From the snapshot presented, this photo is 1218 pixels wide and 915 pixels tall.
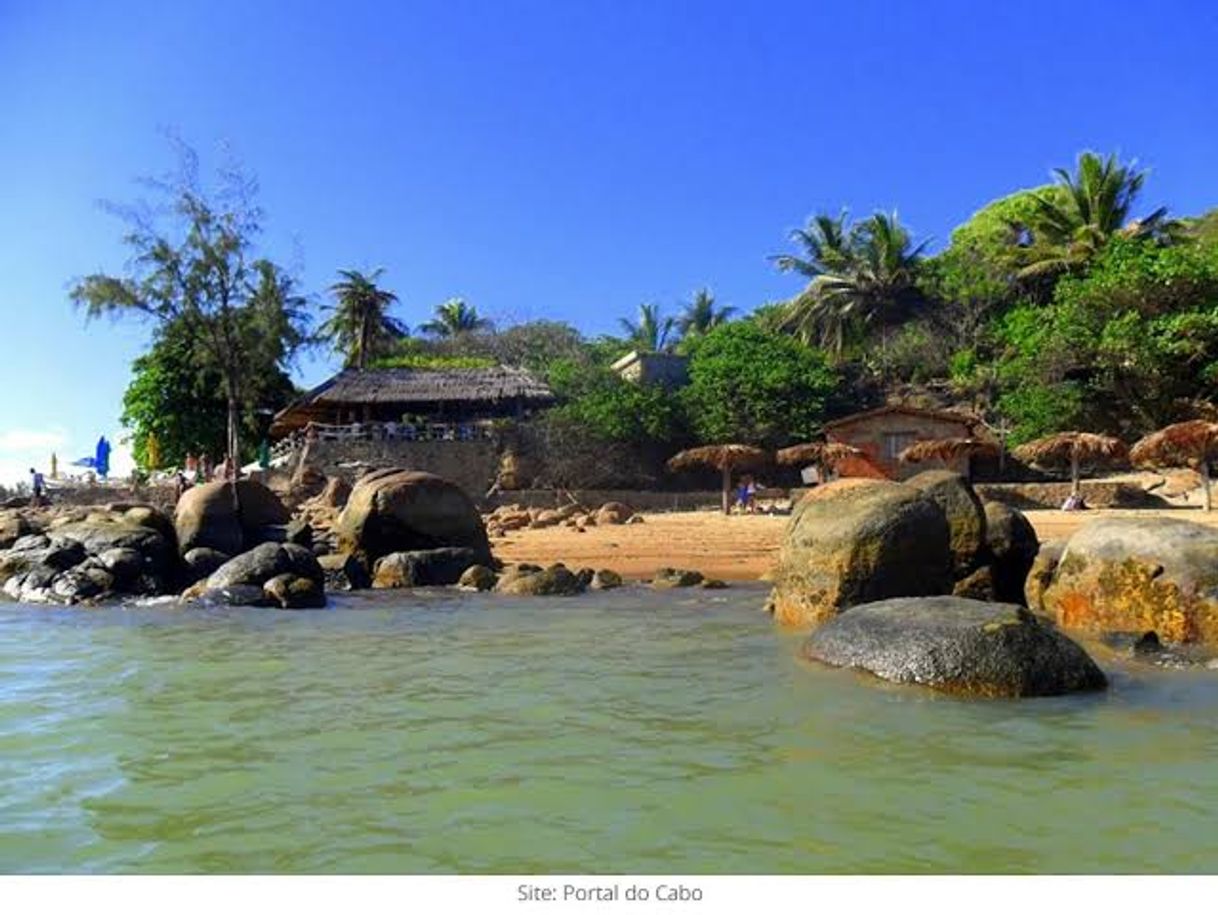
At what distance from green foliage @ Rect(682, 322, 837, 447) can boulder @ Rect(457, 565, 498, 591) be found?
20699 mm

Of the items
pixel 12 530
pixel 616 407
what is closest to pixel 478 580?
pixel 12 530

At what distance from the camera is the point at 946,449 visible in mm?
29953

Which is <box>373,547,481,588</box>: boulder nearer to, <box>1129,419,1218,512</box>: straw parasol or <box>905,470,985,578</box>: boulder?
<box>905,470,985,578</box>: boulder

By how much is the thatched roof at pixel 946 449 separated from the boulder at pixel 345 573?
19096 mm

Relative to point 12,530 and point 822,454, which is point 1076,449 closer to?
point 822,454

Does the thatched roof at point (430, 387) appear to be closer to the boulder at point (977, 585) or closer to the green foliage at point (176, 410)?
the green foliage at point (176, 410)

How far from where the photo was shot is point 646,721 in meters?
6.12

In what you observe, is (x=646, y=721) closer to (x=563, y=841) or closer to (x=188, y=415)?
(x=563, y=841)

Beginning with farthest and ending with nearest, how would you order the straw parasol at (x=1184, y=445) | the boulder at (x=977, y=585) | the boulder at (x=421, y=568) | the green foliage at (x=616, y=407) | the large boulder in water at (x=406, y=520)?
1. the green foliage at (x=616, y=407)
2. the straw parasol at (x=1184, y=445)
3. the large boulder in water at (x=406, y=520)
4. the boulder at (x=421, y=568)
5. the boulder at (x=977, y=585)

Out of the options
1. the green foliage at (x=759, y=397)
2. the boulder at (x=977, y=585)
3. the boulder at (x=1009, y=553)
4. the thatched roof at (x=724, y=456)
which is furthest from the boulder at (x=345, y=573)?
the green foliage at (x=759, y=397)

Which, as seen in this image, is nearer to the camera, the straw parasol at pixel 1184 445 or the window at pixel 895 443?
the straw parasol at pixel 1184 445

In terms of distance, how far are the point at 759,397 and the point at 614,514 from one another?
1131cm

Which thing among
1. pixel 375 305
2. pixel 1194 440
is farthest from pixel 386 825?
pixel 375 305

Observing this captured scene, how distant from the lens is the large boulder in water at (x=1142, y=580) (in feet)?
27.0
